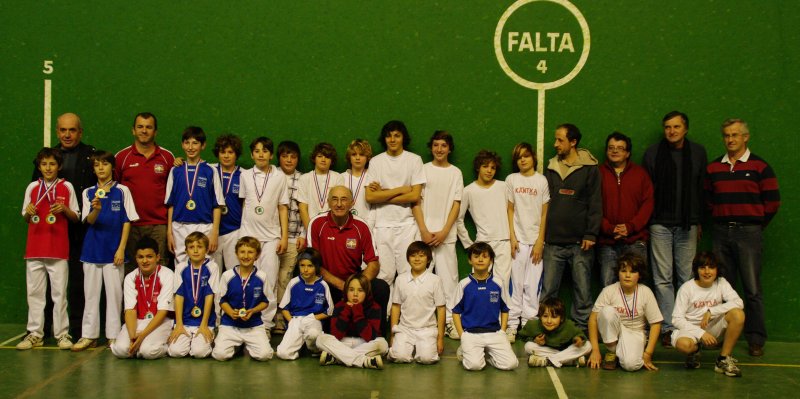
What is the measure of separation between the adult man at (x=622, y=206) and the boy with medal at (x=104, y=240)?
11.8ft

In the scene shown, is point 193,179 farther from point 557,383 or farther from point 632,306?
point 632,306

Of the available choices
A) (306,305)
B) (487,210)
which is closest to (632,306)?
(487,210)

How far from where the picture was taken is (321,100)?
701 cm

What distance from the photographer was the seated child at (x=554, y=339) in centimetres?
571

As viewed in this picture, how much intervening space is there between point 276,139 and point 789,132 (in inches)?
165

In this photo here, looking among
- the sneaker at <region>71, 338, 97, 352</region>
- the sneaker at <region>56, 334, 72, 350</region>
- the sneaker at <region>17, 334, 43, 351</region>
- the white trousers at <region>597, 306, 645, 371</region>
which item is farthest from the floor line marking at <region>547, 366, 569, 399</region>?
the sneaker at <region>17, 334, 43, 351</region>

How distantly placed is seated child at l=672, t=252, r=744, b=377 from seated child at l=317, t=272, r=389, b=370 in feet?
6.74

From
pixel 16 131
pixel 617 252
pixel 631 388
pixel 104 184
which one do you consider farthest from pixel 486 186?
pixel 16 131

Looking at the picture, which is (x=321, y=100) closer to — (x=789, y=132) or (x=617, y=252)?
(x=617, y=252)

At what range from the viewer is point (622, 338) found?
18.7 feet

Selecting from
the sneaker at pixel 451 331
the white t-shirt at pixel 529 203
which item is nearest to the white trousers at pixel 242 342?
the sneaker at pixel 451 331

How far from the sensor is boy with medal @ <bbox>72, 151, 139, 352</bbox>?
615cm

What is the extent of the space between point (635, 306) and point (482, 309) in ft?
3.48

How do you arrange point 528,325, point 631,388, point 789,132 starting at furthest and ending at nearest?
1. point 789,132
2. point 528,325
3. point 631,388
